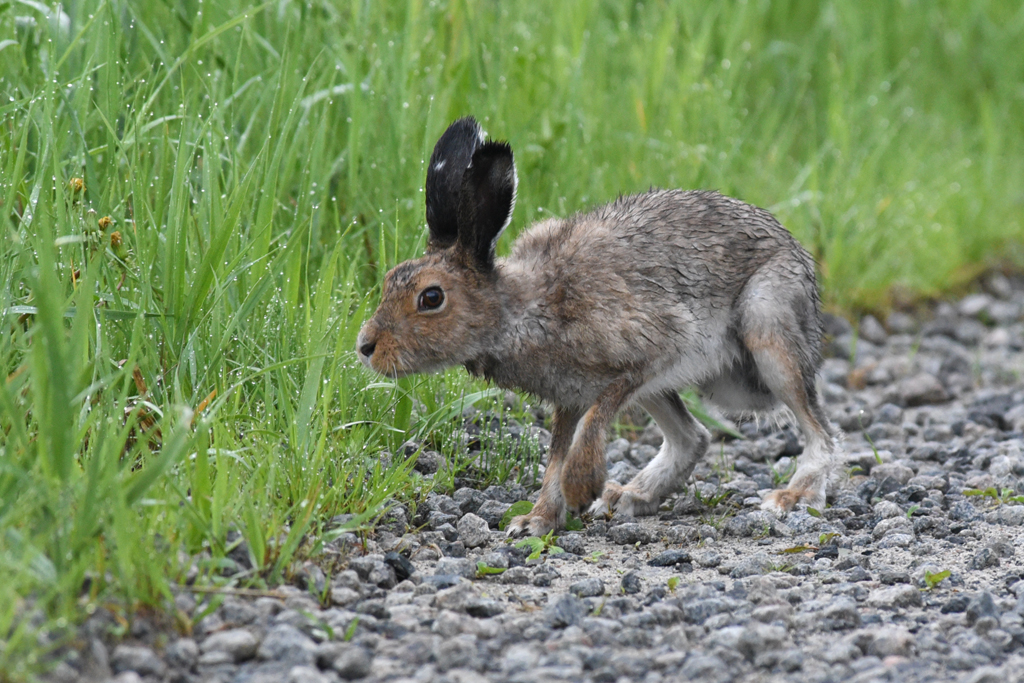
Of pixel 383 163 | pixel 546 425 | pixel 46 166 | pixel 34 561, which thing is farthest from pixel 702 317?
pixel 34 561

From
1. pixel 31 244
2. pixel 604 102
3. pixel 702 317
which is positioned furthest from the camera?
pixel 604 102

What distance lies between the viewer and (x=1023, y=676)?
3.32 m

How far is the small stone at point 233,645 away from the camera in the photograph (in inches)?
127

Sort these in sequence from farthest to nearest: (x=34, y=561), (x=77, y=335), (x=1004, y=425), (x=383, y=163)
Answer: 1. (x=1004, y=425)
2. (x=383, y=163)
3. (x=77, y=335)
4. (x=34, y=561)

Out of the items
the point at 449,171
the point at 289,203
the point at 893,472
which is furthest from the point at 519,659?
the point at 289,203

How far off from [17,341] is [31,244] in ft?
1.73

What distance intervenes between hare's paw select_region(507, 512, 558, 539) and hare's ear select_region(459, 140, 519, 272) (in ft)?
3.47

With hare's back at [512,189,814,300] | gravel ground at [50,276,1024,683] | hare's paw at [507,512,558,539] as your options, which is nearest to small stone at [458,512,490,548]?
gravel ground at [50,276,1024,683]

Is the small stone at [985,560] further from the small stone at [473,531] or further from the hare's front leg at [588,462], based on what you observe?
the small stone at [473,531]

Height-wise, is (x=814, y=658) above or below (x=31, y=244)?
below

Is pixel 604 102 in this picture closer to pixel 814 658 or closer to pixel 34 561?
pixel 814 658

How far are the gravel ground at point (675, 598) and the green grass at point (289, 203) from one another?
206 millimetres

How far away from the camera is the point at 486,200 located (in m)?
4.88

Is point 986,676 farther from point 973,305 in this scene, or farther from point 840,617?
point 973,305
